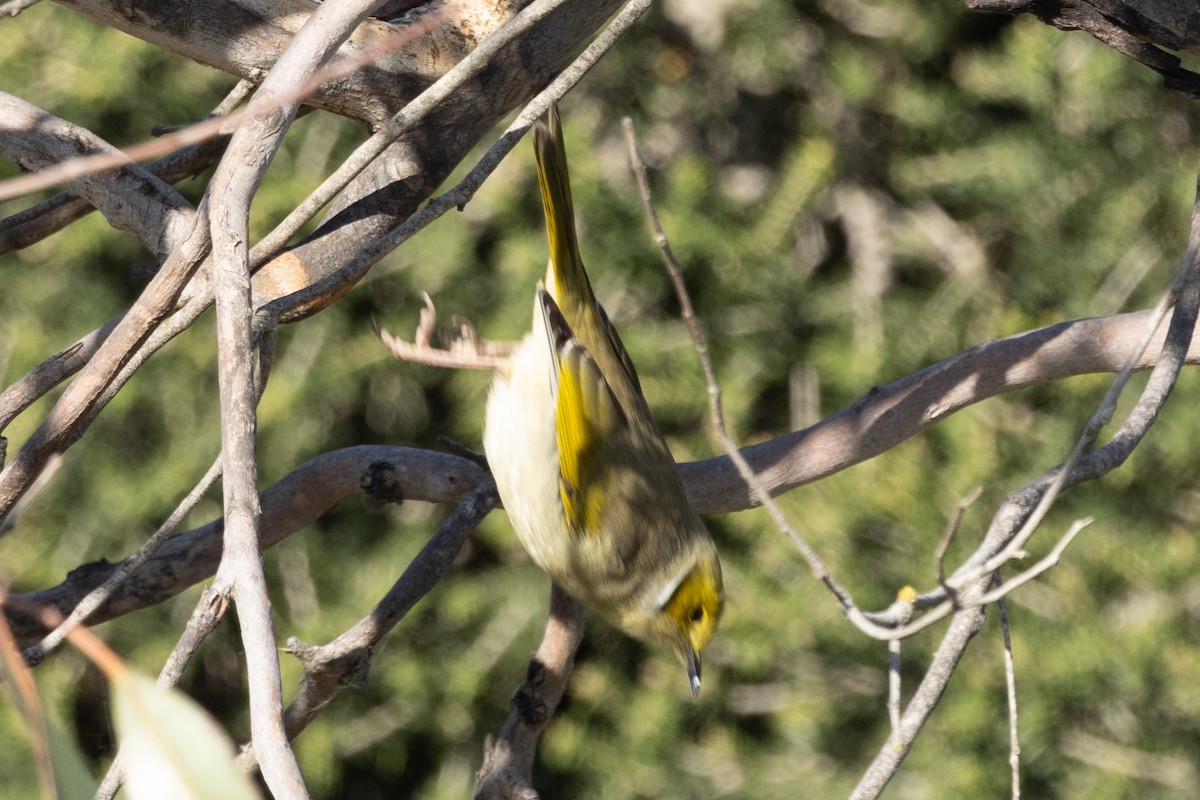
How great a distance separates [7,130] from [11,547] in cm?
154

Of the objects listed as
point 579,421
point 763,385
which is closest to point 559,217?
point 579,421

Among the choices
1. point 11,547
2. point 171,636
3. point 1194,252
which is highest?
point 1194,252

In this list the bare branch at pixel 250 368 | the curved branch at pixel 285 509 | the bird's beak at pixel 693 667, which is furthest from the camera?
the bird's beak at pixel 693 667

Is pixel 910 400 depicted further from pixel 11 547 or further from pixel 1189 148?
pixel 11 547

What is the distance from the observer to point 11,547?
2508mm

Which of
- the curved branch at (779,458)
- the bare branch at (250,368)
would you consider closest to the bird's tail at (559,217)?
the curved branch at (779,458)

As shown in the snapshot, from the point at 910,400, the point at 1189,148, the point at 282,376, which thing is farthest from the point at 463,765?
the point at 1189,148

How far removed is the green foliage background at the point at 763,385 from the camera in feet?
7.88

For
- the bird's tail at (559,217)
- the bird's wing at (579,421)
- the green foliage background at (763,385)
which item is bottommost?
the green foliage background at (763,385)

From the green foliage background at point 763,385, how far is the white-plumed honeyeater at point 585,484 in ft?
2.83

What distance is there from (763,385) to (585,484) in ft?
3.62

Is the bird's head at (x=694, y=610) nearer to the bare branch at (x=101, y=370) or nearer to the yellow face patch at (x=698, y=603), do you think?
the yellow face patch at (x=698, y=603)

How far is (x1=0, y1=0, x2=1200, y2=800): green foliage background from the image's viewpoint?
240 centimetres

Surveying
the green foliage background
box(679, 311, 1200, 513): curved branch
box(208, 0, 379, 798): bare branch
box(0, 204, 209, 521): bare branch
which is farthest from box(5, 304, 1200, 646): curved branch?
the green foliage background
